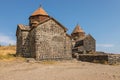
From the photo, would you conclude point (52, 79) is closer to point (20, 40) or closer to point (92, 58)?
point (92, 58)

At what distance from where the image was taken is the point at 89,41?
148ft

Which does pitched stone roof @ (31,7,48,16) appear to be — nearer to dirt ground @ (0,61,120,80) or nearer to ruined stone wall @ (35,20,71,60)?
ruined stone wall @ (35,20,71,60)

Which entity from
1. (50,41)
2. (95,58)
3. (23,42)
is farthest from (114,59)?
(23,42)

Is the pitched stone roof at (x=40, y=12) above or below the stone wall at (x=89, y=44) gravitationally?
above

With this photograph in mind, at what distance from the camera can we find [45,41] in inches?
1088

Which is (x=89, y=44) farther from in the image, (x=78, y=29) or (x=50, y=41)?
(x=50, y=41)

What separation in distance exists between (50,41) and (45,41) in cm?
80

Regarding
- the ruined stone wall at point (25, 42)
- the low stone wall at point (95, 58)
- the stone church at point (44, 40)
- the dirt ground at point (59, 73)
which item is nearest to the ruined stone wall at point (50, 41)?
the stone church at point (44, 40)

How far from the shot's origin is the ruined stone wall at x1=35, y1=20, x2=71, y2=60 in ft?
89.3

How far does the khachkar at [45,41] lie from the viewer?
2727cm

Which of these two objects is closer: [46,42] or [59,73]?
[59,73]

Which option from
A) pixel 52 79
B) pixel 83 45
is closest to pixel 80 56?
pixel 83 45

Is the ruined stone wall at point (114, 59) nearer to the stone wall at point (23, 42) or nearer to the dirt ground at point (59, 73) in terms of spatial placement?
the dirt ground at point (59, 73)

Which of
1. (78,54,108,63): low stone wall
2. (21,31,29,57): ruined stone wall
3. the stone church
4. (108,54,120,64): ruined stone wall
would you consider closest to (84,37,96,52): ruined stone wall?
(78,54,108,63): low stone wall
